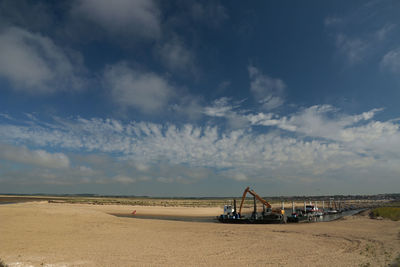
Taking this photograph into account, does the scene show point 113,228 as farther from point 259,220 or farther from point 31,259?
point 259,220

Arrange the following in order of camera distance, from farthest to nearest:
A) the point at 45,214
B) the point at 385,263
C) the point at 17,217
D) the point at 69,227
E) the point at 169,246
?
the point at 45,214
the point at 17,217
the point at 69,227
the point at 169,246
the point at 385,263

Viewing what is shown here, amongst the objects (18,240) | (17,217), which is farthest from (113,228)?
(17,217)

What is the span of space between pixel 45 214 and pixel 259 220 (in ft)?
112

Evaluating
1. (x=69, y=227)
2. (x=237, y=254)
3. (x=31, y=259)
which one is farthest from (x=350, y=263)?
(x=69, y=227)

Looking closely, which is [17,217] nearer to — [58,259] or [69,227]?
[69,227]

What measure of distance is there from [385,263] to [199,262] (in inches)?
460

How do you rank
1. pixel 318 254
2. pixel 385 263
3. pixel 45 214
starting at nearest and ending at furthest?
pixel 385 263 → pixel 318 254 → pixel 45 214

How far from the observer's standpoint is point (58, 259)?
16.8 metres

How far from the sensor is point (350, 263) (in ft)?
52.0

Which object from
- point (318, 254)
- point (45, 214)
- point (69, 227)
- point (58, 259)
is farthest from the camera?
point (45, 214)

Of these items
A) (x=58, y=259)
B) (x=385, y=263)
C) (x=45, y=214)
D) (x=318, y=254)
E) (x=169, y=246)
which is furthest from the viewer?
(x=45, y=214)

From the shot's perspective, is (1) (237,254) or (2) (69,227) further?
(2) (69,227)

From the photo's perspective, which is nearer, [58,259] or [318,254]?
[58,259]

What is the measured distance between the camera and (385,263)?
1567 cm
